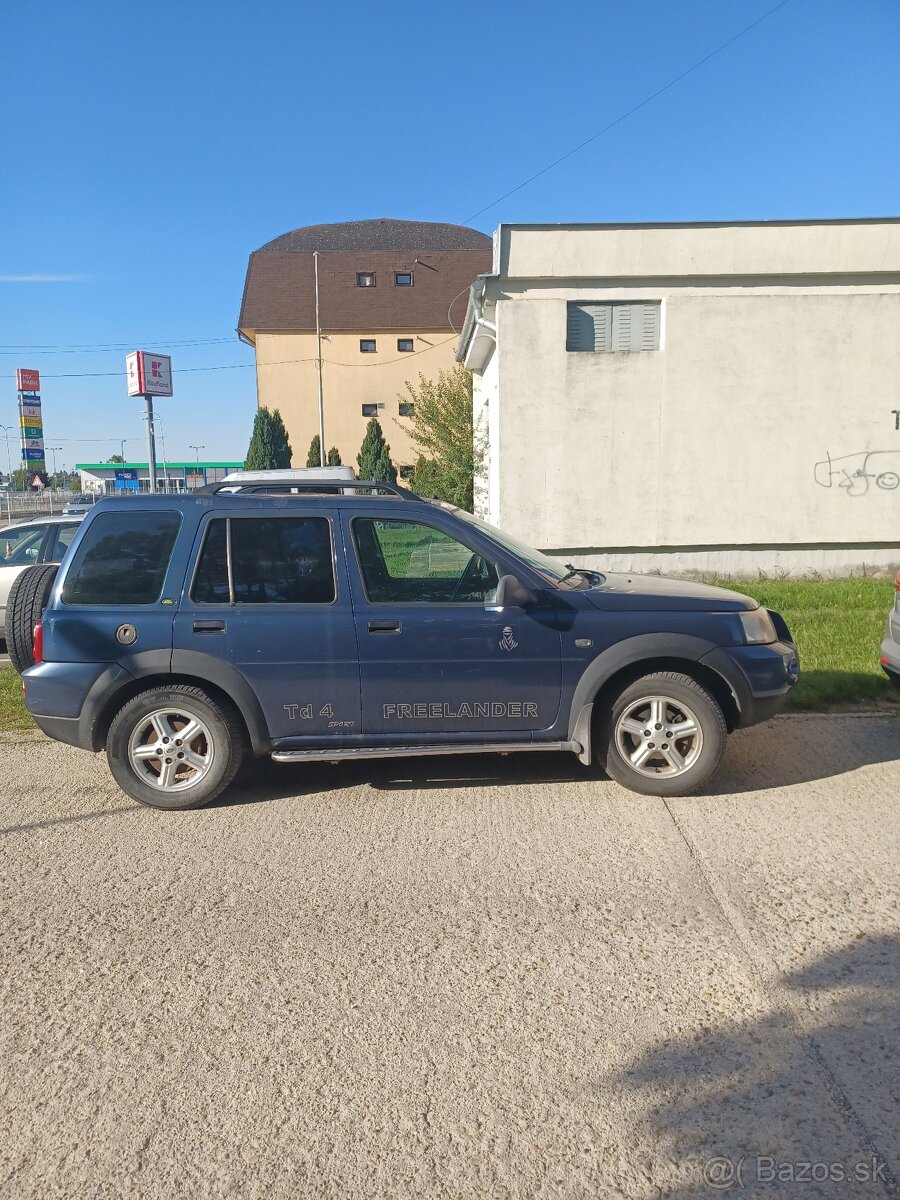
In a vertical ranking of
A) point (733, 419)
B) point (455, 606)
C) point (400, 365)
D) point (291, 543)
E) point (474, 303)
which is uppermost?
point (400, 365)

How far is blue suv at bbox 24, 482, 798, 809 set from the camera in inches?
203

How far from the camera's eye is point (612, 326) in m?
14.1

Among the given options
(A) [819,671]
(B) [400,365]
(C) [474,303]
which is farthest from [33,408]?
(A) [819,671]

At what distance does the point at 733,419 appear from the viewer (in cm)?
1396

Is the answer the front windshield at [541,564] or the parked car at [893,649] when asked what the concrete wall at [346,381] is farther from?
the front windshield at [541,564]

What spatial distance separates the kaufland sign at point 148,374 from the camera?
1245cm

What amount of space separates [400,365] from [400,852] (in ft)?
147

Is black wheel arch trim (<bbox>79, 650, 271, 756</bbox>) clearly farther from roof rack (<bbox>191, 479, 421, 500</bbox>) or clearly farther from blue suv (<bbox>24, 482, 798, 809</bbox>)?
roof rack (<bbox>191, 479, 421, 500</bbox>)

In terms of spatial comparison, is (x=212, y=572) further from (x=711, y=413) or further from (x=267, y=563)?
(x=711, y=413)

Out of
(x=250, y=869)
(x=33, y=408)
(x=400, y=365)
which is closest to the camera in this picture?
(x=250, y=869)

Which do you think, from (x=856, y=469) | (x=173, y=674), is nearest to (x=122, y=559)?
(x=173, y=674)

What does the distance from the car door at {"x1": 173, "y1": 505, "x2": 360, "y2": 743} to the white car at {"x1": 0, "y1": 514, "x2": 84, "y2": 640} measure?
5.80 metres

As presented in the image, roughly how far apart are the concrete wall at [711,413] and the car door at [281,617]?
901 cm

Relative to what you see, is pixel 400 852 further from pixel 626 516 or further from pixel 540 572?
pixel 626 516
